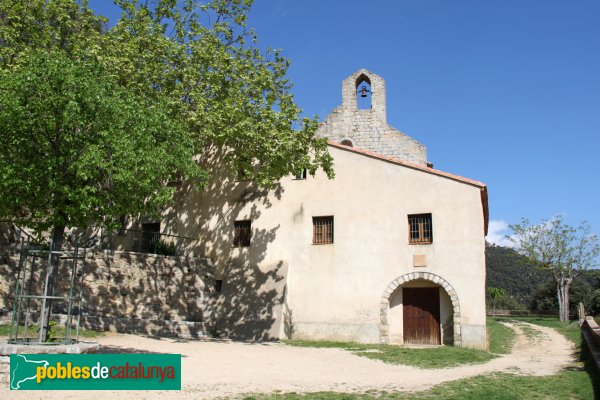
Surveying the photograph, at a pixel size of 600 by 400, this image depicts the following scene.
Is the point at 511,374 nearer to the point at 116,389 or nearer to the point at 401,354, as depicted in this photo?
the point at 401,354

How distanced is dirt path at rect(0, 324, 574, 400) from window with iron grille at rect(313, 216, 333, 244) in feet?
14.7

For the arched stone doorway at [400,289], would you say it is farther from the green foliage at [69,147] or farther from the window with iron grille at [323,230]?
the green foliage at [69,147]

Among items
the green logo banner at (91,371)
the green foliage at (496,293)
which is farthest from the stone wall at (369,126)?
the green foliage at (496,293)

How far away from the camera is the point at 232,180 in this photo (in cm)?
2070

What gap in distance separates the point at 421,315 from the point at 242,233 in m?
7.87

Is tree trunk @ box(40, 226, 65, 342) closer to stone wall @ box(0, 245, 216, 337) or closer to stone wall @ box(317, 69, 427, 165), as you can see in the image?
stone wall @ box(0, 245, 216, 337)

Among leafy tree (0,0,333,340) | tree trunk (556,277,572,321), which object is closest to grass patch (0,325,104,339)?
leafy tree (0,0,333,340)

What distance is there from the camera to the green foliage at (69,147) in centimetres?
901

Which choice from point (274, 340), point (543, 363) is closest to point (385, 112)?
point (274, 340)

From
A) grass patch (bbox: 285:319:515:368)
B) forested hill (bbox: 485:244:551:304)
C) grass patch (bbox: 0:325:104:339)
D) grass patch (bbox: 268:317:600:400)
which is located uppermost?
forested hill (bbox: 485:244:551:304)

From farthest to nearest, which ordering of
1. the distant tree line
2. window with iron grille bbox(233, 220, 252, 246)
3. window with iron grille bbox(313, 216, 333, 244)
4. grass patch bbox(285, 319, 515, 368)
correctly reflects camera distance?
the distant tree line, window with iron grille bbox(233, 220, 252, 246), window with iron grille bbox(313, 216, 333, 244), grass patch bbox(285, 319, 515, 368)

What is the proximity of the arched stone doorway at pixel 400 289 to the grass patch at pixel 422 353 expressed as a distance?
2.40ft

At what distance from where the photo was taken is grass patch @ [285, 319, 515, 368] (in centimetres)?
1331

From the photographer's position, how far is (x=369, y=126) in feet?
86.5
